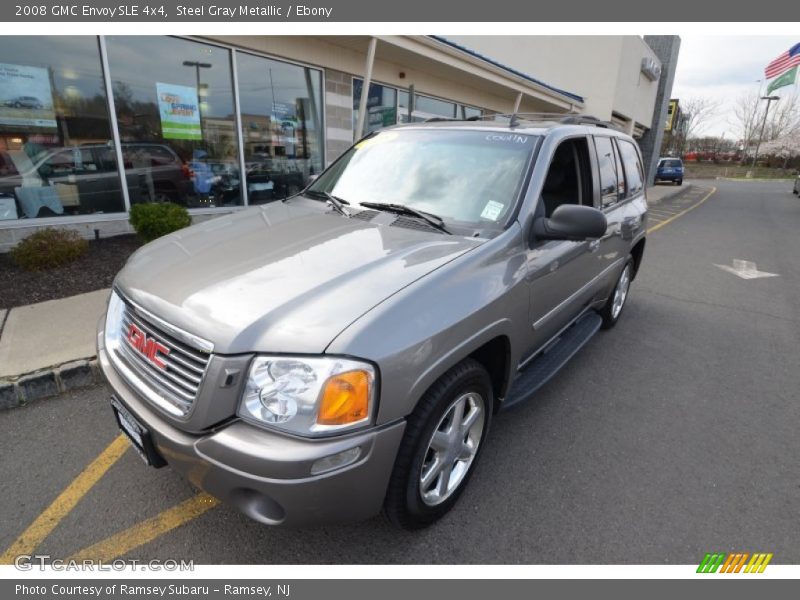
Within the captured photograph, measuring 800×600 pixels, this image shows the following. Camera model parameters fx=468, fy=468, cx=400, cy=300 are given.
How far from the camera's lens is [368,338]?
5.59 feet

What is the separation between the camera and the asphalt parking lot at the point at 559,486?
218 cm

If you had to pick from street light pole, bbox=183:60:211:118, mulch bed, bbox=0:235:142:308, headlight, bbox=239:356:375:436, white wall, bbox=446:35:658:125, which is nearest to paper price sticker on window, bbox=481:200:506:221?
headlight, bbox=239:356:375:436

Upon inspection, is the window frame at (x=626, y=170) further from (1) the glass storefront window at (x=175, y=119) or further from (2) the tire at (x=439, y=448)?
(1) the glass storefront window at (x=175, y=119)

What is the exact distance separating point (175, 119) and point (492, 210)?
6730mm

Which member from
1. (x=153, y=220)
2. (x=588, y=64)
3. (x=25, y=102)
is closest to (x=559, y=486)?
(x=153, y=220)

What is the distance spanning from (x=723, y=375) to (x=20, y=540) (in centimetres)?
487

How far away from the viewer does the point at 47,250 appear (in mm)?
5367

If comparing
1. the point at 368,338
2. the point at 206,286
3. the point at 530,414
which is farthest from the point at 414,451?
the point at 530,414

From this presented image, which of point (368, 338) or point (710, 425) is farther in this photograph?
point (710, 425)

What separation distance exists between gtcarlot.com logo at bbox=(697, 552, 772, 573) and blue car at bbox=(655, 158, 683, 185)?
32774mm

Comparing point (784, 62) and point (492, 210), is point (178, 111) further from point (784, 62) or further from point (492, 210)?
point (784, 62)

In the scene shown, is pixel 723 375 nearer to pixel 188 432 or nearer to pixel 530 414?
pixel 530 414

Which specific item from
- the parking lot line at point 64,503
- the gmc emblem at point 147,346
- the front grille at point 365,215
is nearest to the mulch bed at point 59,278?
the parking lot line at point 64,503

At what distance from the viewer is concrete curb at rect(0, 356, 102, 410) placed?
313 centimetres
